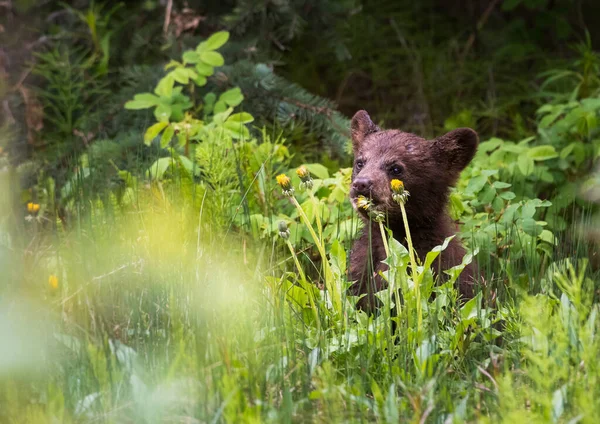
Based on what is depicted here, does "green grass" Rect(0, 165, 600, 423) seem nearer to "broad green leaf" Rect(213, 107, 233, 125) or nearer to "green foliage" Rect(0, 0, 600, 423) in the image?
"green foliage" Rect(0, 0, 600, 423)

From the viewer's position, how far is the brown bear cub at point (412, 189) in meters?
3.97

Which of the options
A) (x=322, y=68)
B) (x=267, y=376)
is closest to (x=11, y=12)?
(x=322, y=68)

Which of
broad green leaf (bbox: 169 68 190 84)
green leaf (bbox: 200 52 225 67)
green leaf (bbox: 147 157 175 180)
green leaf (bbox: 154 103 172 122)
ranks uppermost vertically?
green leaf (bbox: 200 52 225 67)

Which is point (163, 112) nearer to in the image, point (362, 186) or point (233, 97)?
point (233, 97)

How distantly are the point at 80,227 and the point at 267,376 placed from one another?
1.44 meters

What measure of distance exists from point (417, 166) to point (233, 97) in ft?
5.21

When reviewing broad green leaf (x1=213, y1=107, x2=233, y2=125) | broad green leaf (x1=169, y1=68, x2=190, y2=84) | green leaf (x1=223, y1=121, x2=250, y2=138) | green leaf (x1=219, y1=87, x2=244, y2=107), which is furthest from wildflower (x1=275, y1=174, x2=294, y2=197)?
broad green leaf (x1=169, y1=68, x2=190, y2=84)

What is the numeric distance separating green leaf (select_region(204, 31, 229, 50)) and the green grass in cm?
168

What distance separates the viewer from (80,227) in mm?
3879

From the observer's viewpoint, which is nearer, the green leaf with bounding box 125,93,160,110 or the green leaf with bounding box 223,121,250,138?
the green leaf with bounding box 223,121,250,138

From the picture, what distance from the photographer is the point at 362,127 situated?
4.63m

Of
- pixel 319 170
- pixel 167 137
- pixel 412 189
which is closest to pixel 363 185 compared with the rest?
pixel 412 189

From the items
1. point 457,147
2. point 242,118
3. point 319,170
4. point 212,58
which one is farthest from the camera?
point 212,58

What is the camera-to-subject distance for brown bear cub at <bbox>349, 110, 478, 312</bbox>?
3971 millimetres
